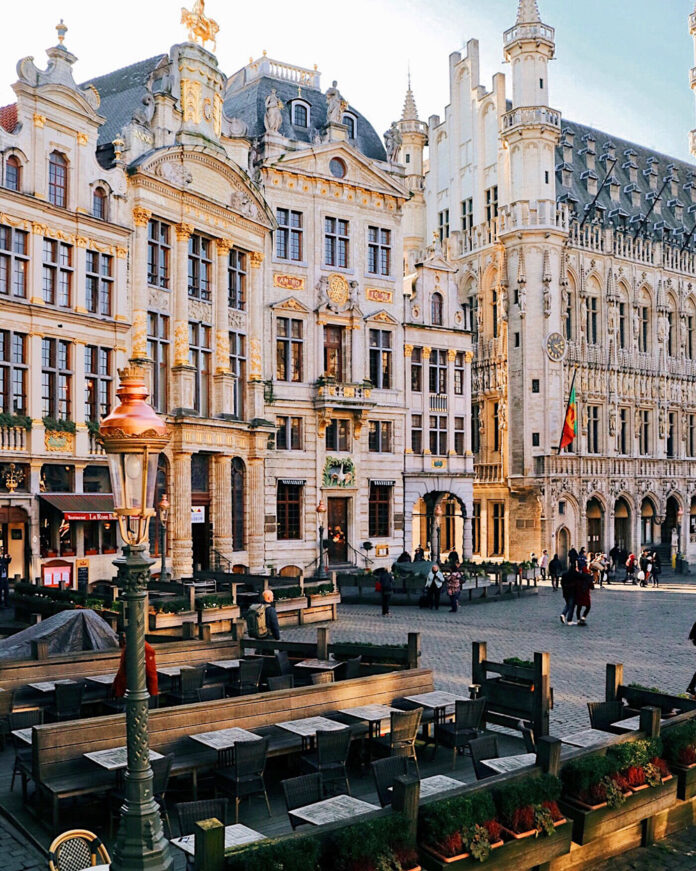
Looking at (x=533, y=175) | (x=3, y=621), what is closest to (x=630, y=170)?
(x=533, y=175)

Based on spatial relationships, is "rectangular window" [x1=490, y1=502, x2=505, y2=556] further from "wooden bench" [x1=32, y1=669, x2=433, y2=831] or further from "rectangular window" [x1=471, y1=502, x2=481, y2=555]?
"wooden bench" [x1=32, y1=669, x2=433, y2=831]

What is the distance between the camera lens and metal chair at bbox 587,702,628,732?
1219 centimetres

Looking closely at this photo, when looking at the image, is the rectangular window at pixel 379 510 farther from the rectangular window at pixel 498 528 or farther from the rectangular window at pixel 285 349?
the rectangular window at pixel 498 528

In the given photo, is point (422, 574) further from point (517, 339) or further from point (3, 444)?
point (517, 339)

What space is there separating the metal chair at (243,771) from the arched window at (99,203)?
25001 mm

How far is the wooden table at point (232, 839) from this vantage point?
7941 millimetres

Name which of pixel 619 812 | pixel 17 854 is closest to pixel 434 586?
pixel 619 812

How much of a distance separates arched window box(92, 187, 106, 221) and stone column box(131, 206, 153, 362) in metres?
1.34

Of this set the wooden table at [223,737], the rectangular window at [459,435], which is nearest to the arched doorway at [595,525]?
the rectangular window at [459,435]

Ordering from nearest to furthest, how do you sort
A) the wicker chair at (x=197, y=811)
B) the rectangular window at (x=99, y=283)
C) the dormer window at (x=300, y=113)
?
the wicker chair at (x=197, y=811), the rectangular window at (x=99, y=283), the dormer window at (x=300, y=113)

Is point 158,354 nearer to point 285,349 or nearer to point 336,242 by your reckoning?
point 285,349

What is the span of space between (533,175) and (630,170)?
1598 centimetres

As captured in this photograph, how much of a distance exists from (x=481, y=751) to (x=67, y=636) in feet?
24.4

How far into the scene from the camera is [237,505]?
38312 millimetres
